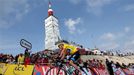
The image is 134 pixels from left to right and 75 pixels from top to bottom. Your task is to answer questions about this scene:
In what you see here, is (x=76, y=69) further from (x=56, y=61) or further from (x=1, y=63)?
(x=1, y=63)

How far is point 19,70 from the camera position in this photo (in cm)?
1898

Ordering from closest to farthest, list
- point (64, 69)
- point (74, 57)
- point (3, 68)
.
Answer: point (74, 57) → point (64, 69) → point (3, 68)

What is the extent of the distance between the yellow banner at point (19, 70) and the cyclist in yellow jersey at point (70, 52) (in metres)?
5.00

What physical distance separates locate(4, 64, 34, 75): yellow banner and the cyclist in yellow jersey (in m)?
5.00

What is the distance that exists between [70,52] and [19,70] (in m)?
5.39

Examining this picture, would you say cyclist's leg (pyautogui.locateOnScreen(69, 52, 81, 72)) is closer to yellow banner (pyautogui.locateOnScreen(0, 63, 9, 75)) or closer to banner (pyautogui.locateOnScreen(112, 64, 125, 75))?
yellow banner (pyautogui.locateOnScreen(0, 63, 9, 75))

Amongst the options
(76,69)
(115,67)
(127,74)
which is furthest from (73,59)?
(127,74)

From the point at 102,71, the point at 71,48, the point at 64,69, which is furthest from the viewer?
the point at 102,71

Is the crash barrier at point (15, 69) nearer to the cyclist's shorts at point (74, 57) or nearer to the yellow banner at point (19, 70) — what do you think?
the yellow banner at point (19, 70)

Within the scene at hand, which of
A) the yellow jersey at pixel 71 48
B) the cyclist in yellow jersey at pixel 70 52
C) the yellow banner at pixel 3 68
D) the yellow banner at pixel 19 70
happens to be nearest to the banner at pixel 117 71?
the yellow banner at pixel 19 70

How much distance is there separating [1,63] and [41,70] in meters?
3.08

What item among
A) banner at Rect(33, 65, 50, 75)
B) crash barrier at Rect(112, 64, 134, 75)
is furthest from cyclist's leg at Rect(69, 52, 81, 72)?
crash barrier at Rect(112, 64, 134, 75)

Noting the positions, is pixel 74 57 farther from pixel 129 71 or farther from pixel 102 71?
pixel 129 71

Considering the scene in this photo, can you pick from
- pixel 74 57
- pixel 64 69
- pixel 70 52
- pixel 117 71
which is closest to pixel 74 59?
pixel 74 57
